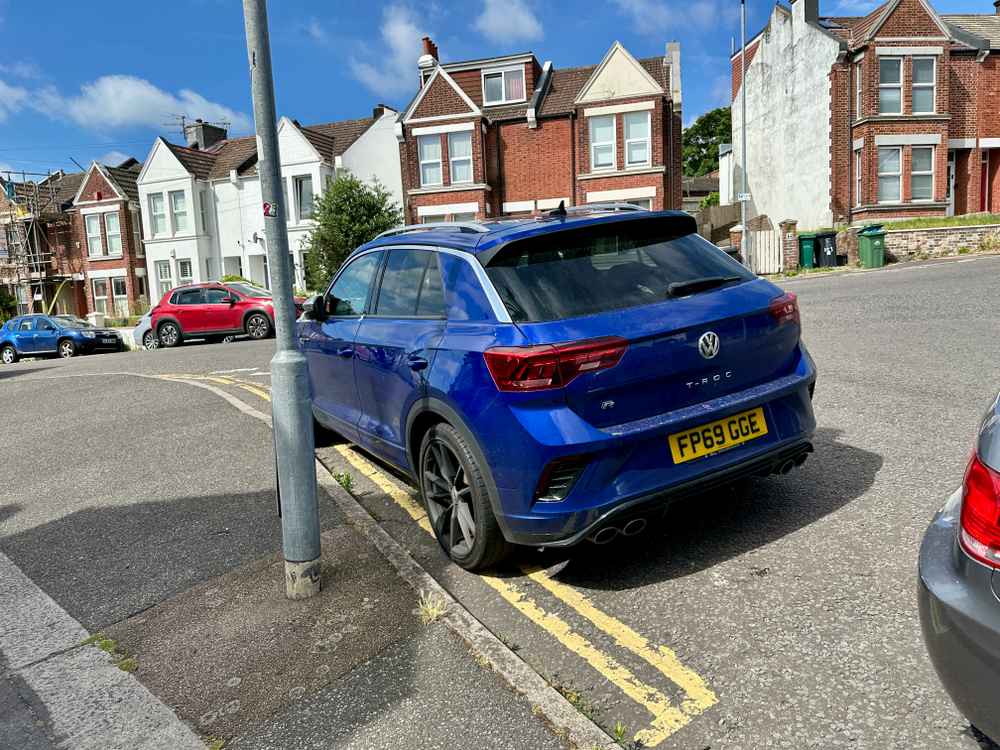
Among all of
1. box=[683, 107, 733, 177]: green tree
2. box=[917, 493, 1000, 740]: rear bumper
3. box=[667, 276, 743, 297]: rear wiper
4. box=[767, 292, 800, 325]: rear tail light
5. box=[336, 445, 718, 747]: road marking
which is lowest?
box=[336, 445, 718, 747]: road marking

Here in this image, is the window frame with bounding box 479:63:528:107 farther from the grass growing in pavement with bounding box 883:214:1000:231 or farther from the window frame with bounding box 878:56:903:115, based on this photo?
the grass growing in pavement with bounding box 883:214:1000:231

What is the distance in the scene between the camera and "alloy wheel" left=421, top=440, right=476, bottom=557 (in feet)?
12.7

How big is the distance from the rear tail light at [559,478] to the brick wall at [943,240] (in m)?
24.1

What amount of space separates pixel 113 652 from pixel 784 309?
3636 mm

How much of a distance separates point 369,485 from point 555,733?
10.5ft

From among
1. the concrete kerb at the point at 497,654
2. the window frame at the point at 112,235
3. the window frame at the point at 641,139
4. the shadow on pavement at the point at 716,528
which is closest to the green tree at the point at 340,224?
the window frame at the point at 641,139

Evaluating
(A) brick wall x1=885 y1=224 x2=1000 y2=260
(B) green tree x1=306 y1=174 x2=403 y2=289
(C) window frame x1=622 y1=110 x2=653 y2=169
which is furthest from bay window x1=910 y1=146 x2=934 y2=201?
(B) green tree x1=306 y1=174 x2=403 y2=289

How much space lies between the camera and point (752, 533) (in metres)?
4.06

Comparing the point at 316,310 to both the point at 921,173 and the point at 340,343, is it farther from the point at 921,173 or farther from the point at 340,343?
the point at 921,173

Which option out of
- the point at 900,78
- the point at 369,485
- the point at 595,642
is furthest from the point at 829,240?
the point at 595,642

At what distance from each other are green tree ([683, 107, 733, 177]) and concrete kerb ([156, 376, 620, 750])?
73186mm

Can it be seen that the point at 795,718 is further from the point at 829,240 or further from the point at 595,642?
the point at 829,240

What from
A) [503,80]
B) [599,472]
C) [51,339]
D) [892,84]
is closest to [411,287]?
[599,472]

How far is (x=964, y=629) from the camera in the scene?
1903 millimetres
